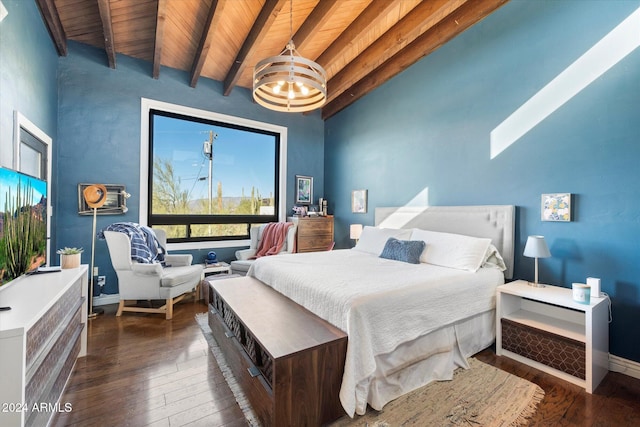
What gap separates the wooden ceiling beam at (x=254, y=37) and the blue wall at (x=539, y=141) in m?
2.03

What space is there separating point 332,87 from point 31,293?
13.8ft

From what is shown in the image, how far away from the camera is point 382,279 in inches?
81.5

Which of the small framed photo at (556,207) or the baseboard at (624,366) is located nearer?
the baseboard at (624,366)

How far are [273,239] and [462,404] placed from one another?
3194 millimetres

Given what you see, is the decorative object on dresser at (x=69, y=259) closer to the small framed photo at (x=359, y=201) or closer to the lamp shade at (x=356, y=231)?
the lamp shade at (x=356, y=231)

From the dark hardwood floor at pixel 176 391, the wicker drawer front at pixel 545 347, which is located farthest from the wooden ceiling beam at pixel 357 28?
the dark hardwood floor at pixel 176 391

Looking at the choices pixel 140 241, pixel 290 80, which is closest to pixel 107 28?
pixel 140 241

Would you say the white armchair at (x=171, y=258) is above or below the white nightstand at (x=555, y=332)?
above

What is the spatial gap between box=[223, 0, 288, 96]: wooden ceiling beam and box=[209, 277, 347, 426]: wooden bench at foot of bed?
277 cm

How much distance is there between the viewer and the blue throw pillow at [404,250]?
274 cm

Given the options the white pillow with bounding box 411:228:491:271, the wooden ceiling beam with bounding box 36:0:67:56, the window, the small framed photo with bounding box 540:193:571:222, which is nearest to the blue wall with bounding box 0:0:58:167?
the wooden ceiling beam with bounding box 36:0:67:56

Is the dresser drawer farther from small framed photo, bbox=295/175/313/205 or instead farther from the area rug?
the area rug

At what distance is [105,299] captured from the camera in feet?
11.6

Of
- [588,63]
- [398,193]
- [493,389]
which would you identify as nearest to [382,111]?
[398,193]
